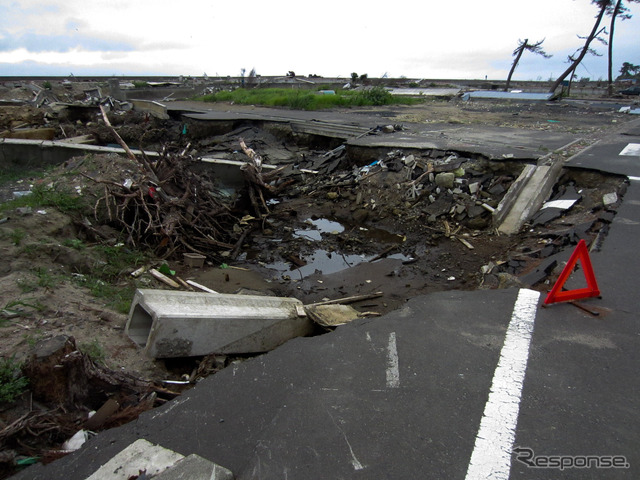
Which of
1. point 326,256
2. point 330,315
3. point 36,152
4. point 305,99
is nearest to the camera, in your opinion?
point 330,315

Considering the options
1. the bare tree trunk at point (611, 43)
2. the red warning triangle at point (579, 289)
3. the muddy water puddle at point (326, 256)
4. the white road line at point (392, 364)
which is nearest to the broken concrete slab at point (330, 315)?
the white road line at point (392, 364)

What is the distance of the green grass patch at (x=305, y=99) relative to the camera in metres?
19.5

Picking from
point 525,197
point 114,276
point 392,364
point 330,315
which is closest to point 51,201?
point 114,276

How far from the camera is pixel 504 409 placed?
2.42 m

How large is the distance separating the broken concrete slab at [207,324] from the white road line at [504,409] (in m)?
1.94

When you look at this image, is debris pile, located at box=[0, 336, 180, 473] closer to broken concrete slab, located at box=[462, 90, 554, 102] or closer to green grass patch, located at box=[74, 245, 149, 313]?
green grass patch, located at box=[74, 245, 149, 313]

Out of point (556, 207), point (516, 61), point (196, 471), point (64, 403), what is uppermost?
point (516, 61)

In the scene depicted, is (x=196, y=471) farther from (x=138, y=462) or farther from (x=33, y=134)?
(x=33, y=134)

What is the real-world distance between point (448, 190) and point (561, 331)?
17.9 feet

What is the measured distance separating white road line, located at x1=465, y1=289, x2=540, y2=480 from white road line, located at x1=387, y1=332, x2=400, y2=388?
578 mm

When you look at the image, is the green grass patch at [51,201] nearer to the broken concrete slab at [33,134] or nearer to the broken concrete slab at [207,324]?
the broken concrete slab at [207,324]

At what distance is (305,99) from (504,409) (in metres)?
18.9

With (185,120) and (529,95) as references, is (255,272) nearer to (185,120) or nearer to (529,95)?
(185,120)

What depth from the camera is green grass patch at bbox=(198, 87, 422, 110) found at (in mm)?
19453
